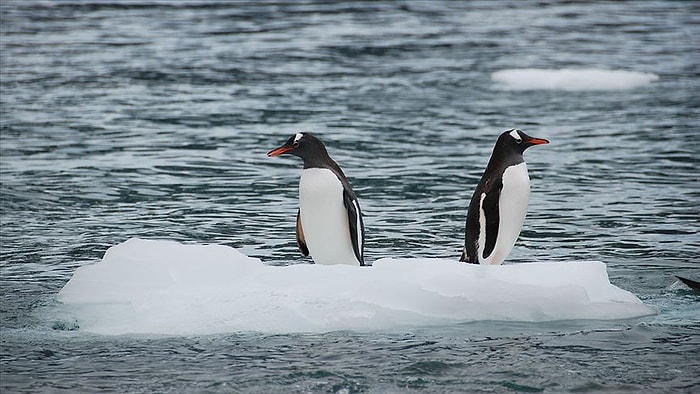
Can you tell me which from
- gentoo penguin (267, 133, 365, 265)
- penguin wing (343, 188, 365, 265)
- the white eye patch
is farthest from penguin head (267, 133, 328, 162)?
the white eye patch

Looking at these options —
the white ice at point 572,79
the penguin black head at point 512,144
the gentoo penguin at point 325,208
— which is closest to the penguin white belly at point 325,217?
the gentoo penguin at point 325,208

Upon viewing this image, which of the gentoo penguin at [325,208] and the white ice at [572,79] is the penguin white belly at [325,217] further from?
the white ice at [572,79]

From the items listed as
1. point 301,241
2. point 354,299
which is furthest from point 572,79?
point 354,299

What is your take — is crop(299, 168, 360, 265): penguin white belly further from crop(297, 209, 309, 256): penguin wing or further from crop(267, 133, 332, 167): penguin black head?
crop(297, 209, 309, 256): penguin wing

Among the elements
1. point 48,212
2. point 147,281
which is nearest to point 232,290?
point 147,281

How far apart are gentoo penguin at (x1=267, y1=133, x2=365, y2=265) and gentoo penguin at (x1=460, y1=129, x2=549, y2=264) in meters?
0.64

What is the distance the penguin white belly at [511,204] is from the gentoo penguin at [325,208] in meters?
0.71

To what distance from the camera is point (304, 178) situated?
7020 mm

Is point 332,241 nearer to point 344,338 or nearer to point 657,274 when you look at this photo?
point 344,338

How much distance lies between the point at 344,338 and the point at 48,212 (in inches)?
162

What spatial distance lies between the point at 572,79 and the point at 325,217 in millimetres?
8983

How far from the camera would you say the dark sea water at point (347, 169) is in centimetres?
557

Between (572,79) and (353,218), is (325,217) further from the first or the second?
(572,79)

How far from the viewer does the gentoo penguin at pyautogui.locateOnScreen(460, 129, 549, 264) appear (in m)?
6.93
